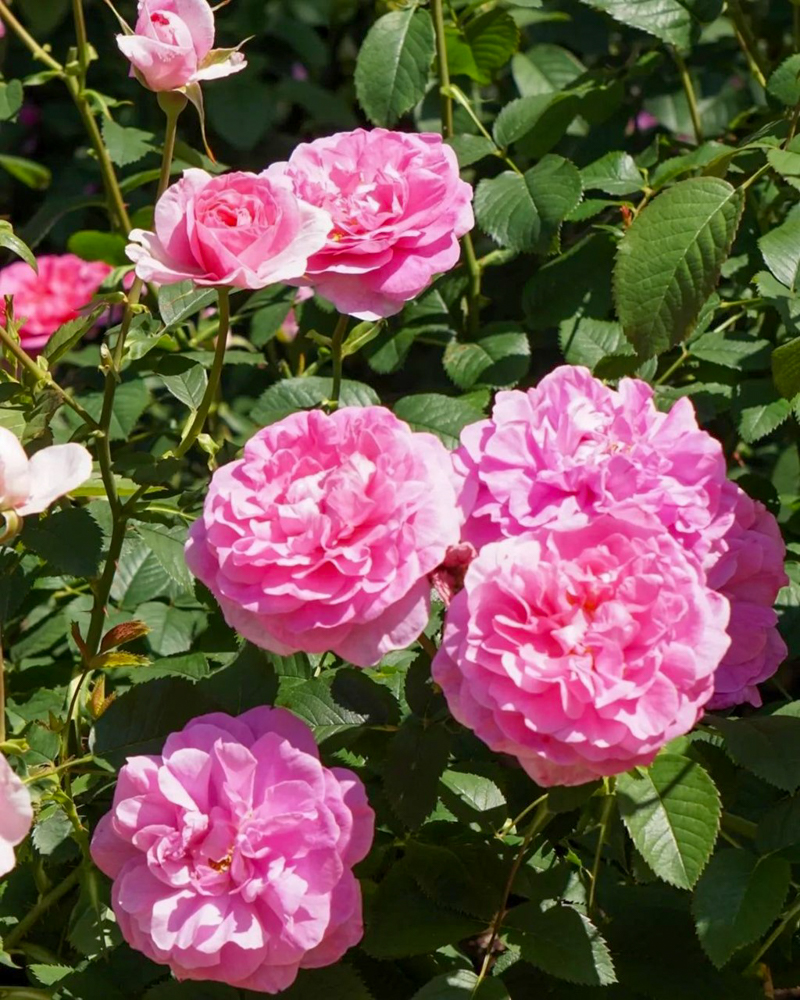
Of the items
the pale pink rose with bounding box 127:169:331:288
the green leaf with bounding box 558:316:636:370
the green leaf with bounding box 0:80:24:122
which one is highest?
the pale pink rose with bounding box 127:169:331:288

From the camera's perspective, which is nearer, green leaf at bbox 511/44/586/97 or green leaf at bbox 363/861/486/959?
green leaf at bbox 363/861/486/959

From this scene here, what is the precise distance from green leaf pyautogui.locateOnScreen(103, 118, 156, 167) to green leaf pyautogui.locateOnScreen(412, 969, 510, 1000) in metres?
0.99

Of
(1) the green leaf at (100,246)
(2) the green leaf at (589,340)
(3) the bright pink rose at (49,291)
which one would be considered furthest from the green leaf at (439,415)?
(3) the bright pink rose at (49,291)

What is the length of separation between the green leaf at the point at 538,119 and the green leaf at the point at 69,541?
626 millimetres

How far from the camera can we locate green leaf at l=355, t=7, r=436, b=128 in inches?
53.1

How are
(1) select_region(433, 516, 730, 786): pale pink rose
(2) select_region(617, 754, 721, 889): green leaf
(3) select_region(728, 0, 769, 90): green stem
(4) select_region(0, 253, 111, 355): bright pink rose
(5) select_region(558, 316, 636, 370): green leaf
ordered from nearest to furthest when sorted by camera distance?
(1) select_region(433, 516, 730, 786): pale pink rose < (2) select_region(617, 754, 721, 889): green leaf < (5) select_region(558, 316, 636, 370): green leaf < (3) select_region(728, 0, 769, 90): green stem < (4) select_region(0, 253, 111, 355): bright pink rose

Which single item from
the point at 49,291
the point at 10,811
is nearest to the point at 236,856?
the point at 10,811

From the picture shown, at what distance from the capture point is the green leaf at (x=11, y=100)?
60.8 inches

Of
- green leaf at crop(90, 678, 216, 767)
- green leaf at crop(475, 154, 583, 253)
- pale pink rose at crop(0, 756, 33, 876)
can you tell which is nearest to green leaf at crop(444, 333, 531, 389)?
green leaf at crop(475, 154, 583, 253)

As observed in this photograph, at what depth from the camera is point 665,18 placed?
132 centimetres

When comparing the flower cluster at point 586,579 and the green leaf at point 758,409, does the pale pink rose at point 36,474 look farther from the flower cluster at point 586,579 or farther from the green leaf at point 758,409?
the green leaf at point 758,409

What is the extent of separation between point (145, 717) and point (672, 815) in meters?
0.34

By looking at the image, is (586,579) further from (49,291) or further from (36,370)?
(49,291)

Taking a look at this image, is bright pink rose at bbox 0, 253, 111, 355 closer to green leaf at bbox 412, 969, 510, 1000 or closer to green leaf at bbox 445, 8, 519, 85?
green leaf at bbox 445, 8, 519, 85
